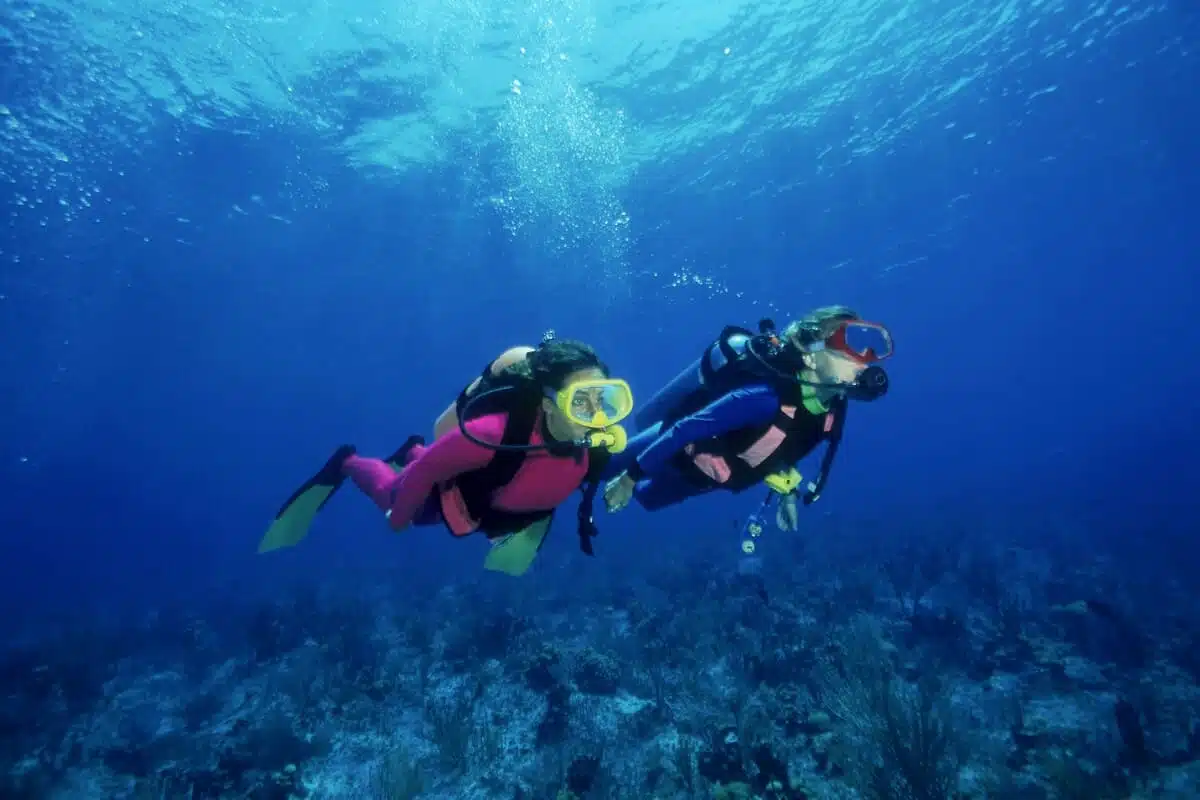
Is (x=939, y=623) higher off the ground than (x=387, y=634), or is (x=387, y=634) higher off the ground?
(x=939, y=623)

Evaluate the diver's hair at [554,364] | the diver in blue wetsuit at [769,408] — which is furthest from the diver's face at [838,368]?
the diver's hair at [554,364]

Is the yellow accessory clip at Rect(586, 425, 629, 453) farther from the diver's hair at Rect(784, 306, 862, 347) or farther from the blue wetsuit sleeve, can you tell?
the diver's hair at Rect(784, 306, 862, 347)

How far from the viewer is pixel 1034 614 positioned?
11.8 m

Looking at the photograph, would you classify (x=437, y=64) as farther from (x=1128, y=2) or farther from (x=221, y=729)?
(x=1128, y=2)

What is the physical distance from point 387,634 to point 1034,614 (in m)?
13.8

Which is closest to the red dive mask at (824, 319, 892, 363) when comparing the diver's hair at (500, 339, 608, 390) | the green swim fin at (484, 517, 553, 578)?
the diver's hair at (500, 339, 608, 390)

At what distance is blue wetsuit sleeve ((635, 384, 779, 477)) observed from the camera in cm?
424

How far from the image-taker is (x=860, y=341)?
4.27m

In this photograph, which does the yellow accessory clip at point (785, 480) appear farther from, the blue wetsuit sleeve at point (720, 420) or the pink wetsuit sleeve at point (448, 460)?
the pink wetsuit sleeve at point (448, 460)

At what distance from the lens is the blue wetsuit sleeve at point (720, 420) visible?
4.24 meters

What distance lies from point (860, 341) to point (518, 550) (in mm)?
3103

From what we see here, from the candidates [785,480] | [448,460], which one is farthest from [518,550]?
[785,480]

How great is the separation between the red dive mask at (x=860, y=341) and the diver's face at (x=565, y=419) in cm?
171

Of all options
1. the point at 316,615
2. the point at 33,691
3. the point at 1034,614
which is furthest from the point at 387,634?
the point at 1034,614
